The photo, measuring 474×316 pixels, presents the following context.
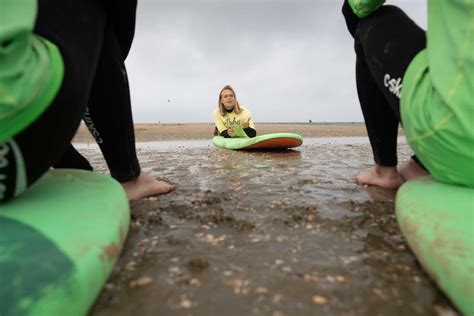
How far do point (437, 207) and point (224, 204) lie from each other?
3.73ft

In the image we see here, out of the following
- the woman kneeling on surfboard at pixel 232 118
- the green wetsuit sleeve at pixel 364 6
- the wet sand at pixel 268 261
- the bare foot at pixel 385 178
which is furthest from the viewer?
the woman kneeling on surfboard at pixel 232 118

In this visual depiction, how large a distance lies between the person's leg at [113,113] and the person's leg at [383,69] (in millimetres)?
1361

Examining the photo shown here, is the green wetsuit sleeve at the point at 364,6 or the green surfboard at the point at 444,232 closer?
the green surfboard at the point at 444,232

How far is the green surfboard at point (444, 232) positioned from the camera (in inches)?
37.8

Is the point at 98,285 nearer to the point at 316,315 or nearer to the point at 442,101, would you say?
the point at 316,315

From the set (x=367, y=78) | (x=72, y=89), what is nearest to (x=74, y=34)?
(x=72, y=89)

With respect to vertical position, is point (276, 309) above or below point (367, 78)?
below

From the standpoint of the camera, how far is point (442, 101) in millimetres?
1195

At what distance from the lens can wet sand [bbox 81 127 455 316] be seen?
1021 mm

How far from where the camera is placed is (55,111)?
1130 mm

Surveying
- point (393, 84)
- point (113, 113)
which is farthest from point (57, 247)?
point (393, 84)

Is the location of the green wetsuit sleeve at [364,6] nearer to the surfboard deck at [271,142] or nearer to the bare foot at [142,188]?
the bare foot at [142,188]

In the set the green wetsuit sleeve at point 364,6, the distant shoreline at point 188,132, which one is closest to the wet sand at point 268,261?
the green wetsuit sleeve at point 364,6

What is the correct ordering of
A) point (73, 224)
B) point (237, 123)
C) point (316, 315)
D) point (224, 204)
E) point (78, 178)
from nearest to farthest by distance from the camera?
1. point (316, 315)
2. point (73, 224)
3. point (78, 178)
4. point (224, 204)
5. point (237, 123)
